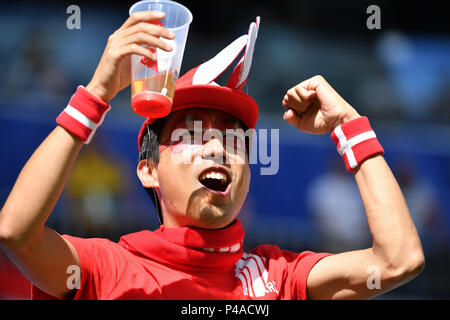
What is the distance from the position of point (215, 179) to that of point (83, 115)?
0.61m

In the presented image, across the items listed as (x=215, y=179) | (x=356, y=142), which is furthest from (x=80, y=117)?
(x=356, y=142)

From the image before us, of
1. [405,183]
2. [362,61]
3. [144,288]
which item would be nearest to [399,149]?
[405,183]

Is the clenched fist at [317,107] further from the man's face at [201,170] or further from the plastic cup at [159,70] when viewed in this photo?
the plastic cup at [159,70]

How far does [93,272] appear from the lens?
6.88 ft

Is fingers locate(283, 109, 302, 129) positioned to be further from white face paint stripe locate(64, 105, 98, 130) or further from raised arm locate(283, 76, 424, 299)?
white face paint stripe locate(64, 105, 98, 130)

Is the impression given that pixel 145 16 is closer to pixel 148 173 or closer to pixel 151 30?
pixel 151 30

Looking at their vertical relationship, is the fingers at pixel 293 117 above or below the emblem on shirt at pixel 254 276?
above

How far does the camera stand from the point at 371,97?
25.8ft

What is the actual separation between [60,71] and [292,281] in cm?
528

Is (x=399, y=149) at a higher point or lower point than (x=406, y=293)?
higher

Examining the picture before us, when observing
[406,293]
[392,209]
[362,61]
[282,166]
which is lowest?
[406,293]

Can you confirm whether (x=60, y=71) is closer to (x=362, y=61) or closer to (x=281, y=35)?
(x=281, y=35)

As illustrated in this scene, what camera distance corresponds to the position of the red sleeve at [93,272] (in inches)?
81.3

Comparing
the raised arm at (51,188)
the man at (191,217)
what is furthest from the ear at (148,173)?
the raised arm at (51,188)
